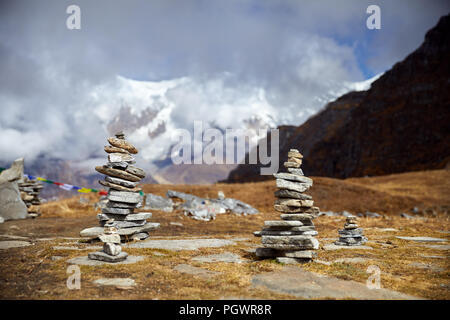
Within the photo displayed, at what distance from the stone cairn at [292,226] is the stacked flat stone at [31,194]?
16144 mm

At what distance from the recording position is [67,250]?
8.27m

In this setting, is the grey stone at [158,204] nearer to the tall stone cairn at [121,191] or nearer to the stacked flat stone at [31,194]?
the stacked flat stone at [31,194]

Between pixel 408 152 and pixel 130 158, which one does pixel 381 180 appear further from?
pixel 130 158

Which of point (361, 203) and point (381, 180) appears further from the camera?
point (381, 180)

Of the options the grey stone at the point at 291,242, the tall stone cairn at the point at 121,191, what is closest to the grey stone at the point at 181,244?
the tall stone cairn at the point at 121,191

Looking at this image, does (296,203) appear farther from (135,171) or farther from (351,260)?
(135,171)

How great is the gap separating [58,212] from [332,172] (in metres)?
60.6

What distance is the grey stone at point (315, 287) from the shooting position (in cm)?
508

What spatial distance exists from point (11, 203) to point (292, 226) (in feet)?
53.9

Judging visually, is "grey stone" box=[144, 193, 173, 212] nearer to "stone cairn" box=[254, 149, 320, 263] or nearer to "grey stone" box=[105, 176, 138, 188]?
"grey stone" box=[105, 176, 138, 188]

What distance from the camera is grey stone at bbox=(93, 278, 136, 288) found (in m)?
5.37

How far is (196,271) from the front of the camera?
6.53 m

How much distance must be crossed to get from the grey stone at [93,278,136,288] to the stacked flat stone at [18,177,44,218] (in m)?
15.7
